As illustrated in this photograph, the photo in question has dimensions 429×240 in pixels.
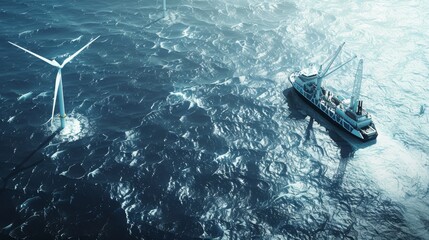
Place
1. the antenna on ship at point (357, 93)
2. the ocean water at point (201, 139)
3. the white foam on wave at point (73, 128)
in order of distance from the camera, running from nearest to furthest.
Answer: the ocean water at point (201, 139) < the white foam on wave at point (73, 128) < the antenna on ship at point (357, 93)

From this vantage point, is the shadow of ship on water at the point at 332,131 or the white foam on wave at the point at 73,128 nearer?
the shadow of ship on water at the point at 332,131

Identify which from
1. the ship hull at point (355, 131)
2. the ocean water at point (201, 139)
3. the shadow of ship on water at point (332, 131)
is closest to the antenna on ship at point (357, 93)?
the ship hull at point (355, 131)

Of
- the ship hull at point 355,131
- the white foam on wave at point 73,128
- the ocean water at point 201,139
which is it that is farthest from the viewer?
the ship hull at point 355,131

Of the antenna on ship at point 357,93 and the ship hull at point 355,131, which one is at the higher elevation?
the antenna on ship at point 357,93

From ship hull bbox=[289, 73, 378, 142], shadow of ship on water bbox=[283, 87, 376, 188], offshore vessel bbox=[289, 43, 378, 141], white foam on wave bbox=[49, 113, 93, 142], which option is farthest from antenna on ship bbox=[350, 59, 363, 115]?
white foam on wave bbox=[49, 113, 93, 142]

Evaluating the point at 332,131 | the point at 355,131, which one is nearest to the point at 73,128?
the point at 332,131

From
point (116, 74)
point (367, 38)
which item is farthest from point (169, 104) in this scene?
point (367, 38)

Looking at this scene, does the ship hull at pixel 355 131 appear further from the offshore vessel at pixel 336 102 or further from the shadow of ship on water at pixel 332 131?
the shadow of ship on water at pixel 332 131
